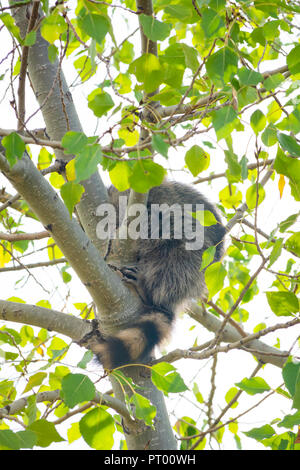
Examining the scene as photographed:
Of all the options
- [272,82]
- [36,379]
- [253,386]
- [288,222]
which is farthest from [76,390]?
[272,82]

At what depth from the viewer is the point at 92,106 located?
53.7 inches

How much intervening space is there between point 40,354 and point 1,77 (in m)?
1.52

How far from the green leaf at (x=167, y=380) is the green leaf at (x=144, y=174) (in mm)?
517

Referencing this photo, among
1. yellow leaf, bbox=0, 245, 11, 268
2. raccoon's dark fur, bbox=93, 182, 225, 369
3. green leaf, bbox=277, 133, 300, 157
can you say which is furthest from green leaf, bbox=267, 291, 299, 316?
yellow leaf, bbox=0, 245, 11, 268

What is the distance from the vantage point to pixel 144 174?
4.31 feet

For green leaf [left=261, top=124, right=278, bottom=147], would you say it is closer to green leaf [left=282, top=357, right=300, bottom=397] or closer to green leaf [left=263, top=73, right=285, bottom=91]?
green leaf [left=263, top=73, right=285, bottom=91]

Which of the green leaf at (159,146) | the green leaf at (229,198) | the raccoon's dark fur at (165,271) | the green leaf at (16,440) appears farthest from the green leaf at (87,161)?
the green leaf at (229,198)

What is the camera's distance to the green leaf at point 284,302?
4.84 ft

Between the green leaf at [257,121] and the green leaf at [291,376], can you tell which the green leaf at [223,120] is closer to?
the green leaf at [257,121]

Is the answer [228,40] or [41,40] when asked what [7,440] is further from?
[41,40]

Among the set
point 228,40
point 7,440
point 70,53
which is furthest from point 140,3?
point 7,440

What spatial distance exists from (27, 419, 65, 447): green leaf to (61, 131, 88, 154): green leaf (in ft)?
2.47

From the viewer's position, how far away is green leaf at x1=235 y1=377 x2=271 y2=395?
1450mm

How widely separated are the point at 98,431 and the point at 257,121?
990 mm
